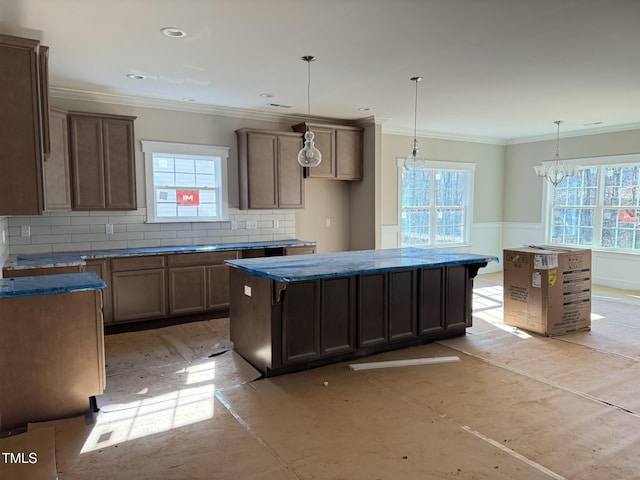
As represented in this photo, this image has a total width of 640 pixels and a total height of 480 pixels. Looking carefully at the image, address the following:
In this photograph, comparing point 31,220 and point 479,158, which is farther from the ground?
point 479,158

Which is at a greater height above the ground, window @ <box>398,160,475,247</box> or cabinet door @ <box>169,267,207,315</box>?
window @ <box>398,160,475,247</box>

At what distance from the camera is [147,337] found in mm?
4672

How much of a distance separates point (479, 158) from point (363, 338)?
230 inches

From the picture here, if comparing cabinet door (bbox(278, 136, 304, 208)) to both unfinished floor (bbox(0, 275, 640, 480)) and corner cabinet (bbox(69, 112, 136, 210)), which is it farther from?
unfinished floor (bbox(0, 275, 640, 480))

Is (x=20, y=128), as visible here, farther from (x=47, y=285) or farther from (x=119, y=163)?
(x=119, y=163)

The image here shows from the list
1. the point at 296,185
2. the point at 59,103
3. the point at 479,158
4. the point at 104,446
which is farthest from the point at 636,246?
the point at 59,103

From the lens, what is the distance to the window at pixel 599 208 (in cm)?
718

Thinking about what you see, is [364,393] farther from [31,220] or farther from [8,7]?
[31,220]

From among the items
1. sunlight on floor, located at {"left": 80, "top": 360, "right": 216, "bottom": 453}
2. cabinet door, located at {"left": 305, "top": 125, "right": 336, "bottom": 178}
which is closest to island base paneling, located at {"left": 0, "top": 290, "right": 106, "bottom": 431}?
sunlight on floor, located at {"left": 80, "top": 360, "right": 216, "bottom": 453}

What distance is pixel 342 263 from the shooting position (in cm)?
390

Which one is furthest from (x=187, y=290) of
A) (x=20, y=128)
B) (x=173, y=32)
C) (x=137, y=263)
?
(x=173, y=32)

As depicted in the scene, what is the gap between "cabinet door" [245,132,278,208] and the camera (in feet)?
19.0

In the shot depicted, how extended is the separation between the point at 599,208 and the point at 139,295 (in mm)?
7219

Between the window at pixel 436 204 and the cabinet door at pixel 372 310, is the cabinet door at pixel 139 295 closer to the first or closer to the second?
the cabinet door at pixel 372 310
